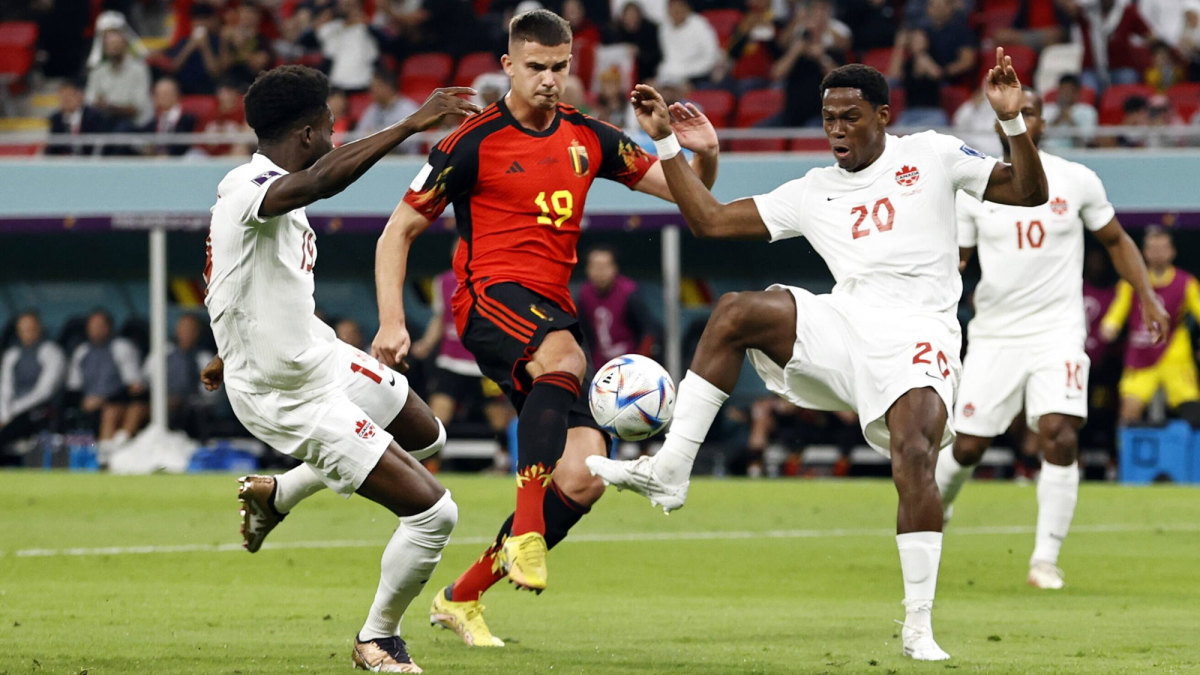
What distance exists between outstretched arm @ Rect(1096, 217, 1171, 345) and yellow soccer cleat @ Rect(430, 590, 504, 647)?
4.26 meters

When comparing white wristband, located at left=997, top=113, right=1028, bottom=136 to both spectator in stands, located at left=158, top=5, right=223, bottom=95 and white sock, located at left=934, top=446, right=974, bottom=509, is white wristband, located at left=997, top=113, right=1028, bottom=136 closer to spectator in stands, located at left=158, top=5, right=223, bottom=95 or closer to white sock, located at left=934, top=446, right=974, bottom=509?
white sock, located at left=934, top=446, right=974, bottom=509

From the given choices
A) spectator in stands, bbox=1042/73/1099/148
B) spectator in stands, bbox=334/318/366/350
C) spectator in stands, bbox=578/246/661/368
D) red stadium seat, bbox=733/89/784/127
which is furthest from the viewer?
red stadium seat, bbox=733/89/784/127

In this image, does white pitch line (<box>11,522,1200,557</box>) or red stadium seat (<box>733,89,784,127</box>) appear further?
red stadium seat (<box>733,89,784,127</box>)

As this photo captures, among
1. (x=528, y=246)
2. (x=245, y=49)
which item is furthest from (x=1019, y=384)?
(x=245, y=49)

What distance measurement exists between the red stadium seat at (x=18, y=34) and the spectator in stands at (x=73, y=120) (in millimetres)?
2133

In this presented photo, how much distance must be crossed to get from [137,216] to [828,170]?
41.8ft

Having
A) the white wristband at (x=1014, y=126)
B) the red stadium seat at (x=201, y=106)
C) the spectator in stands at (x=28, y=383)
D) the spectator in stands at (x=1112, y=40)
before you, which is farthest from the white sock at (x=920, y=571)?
the red stadium seat at (x=201, y=106)

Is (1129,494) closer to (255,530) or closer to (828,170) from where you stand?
(828,170)

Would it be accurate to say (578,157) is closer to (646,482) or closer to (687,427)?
(687,427)

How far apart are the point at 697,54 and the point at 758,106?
3.59 ft

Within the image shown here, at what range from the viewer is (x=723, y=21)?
20703 mm

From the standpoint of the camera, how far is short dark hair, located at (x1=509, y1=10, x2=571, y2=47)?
7.00 meters

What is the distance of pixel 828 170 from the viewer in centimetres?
733

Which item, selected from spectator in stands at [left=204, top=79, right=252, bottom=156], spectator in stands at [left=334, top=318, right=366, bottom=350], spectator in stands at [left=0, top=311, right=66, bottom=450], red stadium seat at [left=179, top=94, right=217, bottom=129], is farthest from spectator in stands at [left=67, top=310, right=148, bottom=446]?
red stadium seat at [left=179, top=94, right=217, bottom=129]
